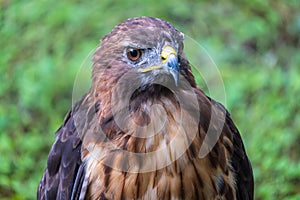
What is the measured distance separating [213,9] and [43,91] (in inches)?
85.1

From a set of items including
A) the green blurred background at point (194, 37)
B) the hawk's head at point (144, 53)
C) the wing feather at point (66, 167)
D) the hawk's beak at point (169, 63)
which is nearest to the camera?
the hawk's beak at point (169, 63)

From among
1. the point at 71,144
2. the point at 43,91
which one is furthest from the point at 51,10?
the point at 71,144

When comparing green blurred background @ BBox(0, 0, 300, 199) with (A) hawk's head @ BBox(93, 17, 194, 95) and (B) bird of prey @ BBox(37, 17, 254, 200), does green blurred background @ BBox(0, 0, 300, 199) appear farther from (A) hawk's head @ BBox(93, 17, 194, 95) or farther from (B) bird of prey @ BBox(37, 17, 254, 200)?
(A) hawk's head @ BBox(93, 17, 194, 95)

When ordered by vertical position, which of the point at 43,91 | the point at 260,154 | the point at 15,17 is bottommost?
the point at 260,154

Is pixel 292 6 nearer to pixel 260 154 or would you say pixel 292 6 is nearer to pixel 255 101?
pixel 255 101

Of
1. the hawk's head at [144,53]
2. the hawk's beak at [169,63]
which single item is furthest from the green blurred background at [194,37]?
the hawk's beak at [169,63]

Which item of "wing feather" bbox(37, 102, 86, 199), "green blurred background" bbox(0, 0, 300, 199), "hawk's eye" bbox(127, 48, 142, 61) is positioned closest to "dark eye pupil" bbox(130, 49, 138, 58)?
"hawk's eye" bbox(127, 48, 142, 61)

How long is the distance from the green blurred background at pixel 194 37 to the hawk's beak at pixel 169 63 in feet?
7.61

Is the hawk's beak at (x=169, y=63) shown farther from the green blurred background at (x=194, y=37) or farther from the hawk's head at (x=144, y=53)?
the green blurred background at (x=194, y=37)

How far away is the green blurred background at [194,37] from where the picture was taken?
21.0ft

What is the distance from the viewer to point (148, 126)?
13.4ft

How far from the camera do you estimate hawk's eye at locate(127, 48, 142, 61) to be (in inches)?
159

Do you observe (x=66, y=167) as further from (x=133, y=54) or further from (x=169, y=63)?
(x=169, y=63)

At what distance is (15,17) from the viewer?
307 inches
